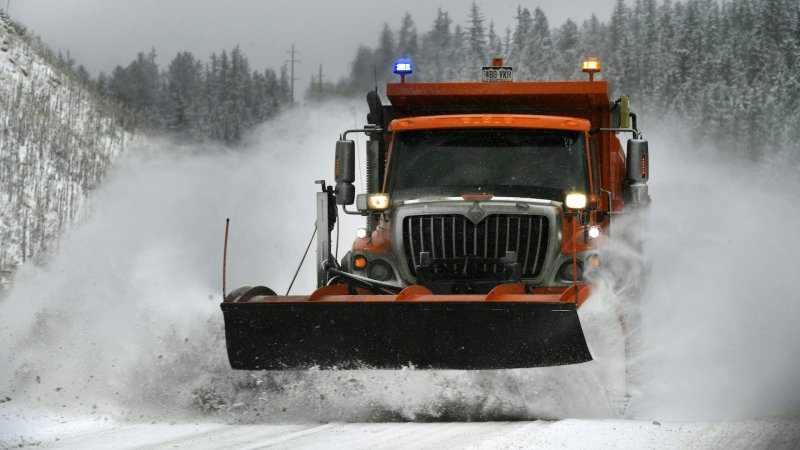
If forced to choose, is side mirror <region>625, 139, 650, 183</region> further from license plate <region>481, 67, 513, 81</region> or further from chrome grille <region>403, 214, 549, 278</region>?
license plate <region>481, 67, 513, 81</region>

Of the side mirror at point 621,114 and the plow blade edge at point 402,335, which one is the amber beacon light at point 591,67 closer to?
the side mirror at point 621,114

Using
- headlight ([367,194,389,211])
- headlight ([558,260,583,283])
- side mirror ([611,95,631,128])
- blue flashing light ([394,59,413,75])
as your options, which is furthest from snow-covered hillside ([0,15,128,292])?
headlight ([558,260,583,283])

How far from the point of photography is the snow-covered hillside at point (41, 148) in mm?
21000

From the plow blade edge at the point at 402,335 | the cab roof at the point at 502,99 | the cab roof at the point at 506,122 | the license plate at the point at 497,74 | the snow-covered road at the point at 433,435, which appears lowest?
the snow-covered road at the point at 433,435

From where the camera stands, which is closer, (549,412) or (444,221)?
→ (549,412)

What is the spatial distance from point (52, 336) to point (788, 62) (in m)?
72.9

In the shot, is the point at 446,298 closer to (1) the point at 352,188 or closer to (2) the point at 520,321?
(2) the point at 520,321

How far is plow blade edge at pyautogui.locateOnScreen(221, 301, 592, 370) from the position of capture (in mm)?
7027

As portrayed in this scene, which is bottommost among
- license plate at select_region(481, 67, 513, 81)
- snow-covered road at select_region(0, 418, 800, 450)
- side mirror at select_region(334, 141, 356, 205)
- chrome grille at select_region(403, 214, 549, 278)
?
snow-covered road at select_region(0, 418, 800, 450)

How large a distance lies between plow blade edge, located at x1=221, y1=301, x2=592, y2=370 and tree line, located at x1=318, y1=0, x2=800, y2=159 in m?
56.1

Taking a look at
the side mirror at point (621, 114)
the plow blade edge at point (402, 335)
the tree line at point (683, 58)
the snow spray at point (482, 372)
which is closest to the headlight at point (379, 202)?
the snow spray at point (482, 372)

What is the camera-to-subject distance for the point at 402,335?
7230mm

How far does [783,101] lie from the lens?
67.4 metres

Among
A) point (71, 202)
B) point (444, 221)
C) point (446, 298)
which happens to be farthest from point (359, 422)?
point (71, 202)
